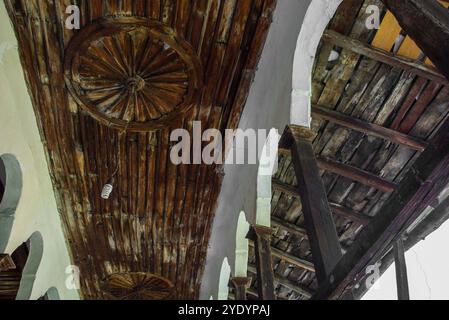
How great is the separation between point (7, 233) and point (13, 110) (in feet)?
5.65

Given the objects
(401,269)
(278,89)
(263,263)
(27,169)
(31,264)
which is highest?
(27,169)

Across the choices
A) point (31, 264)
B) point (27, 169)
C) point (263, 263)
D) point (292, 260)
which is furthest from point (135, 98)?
point (292, 260)

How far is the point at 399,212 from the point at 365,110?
3087 millimetres

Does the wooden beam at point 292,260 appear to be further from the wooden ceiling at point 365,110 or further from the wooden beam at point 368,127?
the wooden beam at point 368,127

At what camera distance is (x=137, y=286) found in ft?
26.7

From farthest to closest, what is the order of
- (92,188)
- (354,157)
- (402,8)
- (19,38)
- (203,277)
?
(203,277), (92,188), (354,157), (19,38), (402,8)

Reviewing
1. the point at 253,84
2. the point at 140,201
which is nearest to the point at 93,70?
the point at 253,84

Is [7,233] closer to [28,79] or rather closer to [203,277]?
[28,79]

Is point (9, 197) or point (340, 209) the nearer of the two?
point (9, 197)

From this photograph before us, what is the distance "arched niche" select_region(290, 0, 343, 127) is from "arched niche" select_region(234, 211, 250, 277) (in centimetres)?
229

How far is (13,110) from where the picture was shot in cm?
461

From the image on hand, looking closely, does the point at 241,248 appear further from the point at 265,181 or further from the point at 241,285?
the point at 265,181

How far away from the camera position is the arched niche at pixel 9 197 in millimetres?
5020

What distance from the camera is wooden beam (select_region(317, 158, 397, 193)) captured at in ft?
16.1
